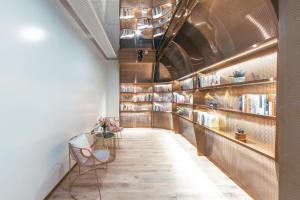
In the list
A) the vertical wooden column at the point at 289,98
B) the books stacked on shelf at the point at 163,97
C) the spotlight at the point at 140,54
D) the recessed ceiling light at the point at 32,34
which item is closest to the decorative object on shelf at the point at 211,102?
the vertical wooden column at the point at 289,98

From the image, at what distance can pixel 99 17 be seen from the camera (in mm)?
4938

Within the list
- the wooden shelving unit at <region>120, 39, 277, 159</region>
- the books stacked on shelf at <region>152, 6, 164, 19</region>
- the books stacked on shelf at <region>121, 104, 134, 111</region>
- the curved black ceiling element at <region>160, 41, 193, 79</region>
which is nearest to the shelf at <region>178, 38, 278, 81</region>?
the wooden shelving unit at <region>120, 39, 277, 159</region>

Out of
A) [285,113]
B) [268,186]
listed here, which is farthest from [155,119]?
[285,113]

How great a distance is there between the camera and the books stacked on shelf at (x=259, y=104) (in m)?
2.28

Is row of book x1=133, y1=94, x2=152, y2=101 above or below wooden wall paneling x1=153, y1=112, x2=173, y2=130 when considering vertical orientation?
above

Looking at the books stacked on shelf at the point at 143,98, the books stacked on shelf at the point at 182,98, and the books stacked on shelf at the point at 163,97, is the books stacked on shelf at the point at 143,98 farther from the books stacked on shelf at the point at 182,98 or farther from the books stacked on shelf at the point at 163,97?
the books stacked on shelf at the point at 182,98

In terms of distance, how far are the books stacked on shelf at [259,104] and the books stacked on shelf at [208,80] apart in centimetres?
90

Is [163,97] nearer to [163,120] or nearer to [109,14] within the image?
[163,120]

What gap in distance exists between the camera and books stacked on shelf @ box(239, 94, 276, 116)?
2.28m

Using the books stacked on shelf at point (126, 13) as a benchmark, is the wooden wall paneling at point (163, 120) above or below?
below

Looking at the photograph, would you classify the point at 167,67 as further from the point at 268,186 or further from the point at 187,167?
the point at 268,186

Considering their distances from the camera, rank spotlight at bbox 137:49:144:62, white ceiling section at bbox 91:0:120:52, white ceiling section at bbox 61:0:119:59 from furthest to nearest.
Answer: spotlight at bbox 137:49:144:62
white ceiling section at bbox 91:0:120:52
white ceiling section at bbox 61:0:119:59

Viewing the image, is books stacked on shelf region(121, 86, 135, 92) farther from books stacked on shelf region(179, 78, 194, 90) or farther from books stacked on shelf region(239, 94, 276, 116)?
books stacked on shelf region(239, 94, 276, 116)

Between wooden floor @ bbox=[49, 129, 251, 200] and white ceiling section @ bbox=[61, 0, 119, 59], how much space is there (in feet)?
9.97
